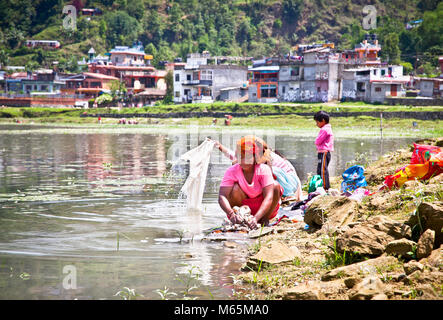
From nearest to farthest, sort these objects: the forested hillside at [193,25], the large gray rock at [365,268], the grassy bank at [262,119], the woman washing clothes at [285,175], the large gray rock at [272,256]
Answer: the large gray rock at [365,268]
the large gray rock at [272,256]
the woman washing clothes at [285,175]
the grassy bank at [262,119]
the forested hillside at [193,25]

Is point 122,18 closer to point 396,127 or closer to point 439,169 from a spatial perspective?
point 396,127

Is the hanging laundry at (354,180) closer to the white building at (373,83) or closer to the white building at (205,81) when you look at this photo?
the white building at (373,83)

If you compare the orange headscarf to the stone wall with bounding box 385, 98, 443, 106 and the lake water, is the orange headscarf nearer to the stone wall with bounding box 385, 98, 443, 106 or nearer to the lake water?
the lake water

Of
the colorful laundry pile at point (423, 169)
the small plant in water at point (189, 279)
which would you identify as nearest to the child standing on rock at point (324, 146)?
the colorful laundry pile at point (423, 169)

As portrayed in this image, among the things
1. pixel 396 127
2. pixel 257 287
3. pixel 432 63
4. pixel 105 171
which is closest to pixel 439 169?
pixel 257 287

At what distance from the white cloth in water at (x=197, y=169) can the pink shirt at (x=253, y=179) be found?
146cm

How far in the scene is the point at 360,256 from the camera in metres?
5.77

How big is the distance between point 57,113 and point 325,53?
114 feet

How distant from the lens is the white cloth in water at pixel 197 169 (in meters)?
9.84

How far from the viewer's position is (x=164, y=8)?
584 feet

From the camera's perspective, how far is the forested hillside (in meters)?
137

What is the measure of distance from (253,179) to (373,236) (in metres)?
2.72

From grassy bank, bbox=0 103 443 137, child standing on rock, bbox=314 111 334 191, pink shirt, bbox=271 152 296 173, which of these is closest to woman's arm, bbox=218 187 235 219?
pink shirt, bbox=271 152 296 173

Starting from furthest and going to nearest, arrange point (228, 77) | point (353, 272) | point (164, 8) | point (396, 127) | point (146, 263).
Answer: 1. point (164, 8)
2. point (228, 77)
3. point (396, 127)
4. point (146, 263)
5. point (353, 272)
